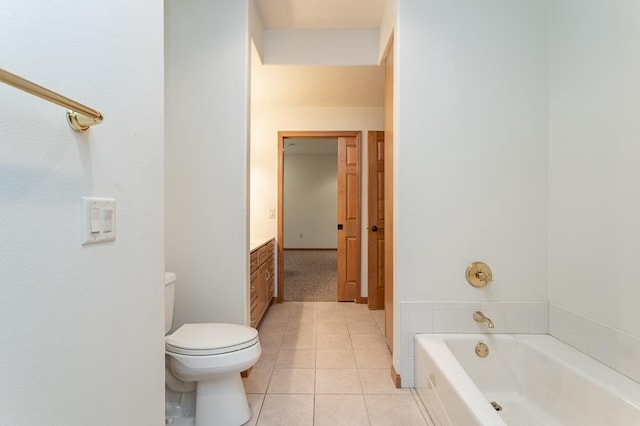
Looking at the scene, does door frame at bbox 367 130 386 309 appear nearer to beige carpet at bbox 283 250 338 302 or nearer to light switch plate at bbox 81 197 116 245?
beige carpet at bbox 283 250 338 302

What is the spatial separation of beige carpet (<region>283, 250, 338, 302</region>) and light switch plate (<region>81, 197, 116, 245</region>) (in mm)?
3222

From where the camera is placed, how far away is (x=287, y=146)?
711 cm

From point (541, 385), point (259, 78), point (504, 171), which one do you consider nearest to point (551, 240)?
point (504, 171)

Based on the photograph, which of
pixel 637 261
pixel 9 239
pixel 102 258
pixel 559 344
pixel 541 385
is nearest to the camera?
pixel 9 239

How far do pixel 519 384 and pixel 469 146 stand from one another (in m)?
1.39

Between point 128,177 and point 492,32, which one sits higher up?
point 492,32

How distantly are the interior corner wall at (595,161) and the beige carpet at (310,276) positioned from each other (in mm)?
2655

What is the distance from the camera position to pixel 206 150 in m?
2.00

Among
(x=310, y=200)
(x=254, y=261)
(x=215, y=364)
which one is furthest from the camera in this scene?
(x=310, y=200)

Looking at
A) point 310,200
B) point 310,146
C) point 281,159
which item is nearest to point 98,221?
point 281,159

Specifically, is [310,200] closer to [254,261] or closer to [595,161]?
[254,261]

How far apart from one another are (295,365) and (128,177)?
6.06ft

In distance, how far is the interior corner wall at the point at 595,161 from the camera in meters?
1.29

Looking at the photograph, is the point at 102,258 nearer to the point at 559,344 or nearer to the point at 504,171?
the point at 504,171
